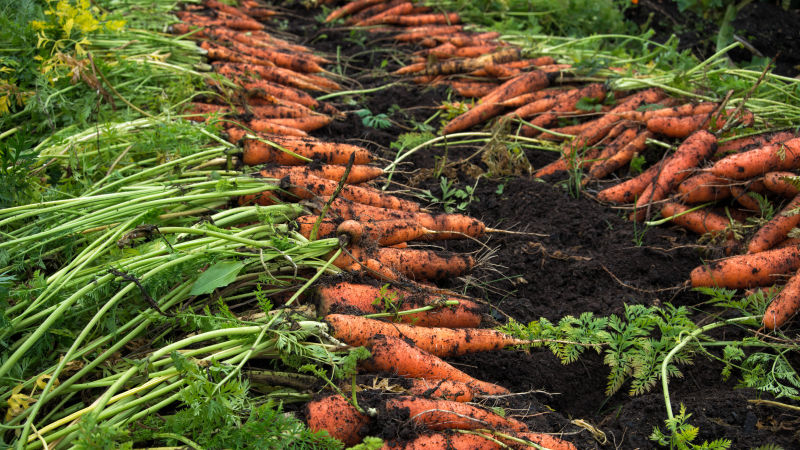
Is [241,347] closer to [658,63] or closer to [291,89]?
[291,89]

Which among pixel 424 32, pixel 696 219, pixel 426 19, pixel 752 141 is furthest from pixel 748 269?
pixel 426 19

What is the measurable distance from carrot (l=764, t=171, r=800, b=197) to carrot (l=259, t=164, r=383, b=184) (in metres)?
2.07

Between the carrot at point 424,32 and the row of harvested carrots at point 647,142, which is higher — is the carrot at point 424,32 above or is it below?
above

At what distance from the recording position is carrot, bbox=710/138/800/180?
3.08m

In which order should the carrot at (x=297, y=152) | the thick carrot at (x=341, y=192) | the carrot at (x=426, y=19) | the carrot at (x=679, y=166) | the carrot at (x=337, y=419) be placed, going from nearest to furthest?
the carrot at (x=337, y=419)
the thick carrot at (x=341, y=192)
the carrot at (x=297, y=152)
the carrot at (x=679, y=166)
the carrot at (x=426, y=19)

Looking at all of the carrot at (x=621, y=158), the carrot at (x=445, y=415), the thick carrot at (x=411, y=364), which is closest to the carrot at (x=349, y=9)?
the carrot at (x=621, y=158)

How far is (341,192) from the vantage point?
122 inches

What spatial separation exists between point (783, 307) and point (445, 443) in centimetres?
169

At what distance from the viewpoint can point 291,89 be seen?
4320mm

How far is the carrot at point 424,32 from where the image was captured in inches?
220

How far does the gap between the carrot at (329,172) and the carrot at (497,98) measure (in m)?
1.03

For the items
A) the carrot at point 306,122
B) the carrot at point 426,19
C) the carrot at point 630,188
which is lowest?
the carrot at point 630,188

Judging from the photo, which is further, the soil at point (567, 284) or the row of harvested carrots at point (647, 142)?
the row of harvested carrots at point (647, 142)

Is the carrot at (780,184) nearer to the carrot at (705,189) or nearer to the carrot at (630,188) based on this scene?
the carrot at (705,189)
